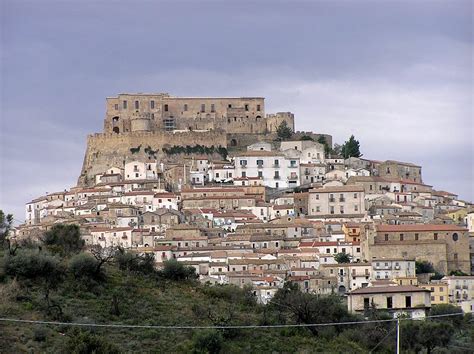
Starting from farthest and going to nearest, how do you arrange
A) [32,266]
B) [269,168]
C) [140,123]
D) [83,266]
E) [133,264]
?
[140,123] < [269,168] < [133,264] < [83,266] < [32,266]

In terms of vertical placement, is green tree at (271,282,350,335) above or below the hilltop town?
below

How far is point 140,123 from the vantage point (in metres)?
92.9

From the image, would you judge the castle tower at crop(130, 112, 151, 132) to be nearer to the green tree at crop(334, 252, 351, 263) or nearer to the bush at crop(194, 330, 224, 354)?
the green tree at crop(334, 252, 351, 263)

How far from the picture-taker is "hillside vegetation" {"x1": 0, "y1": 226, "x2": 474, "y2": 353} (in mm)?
24844

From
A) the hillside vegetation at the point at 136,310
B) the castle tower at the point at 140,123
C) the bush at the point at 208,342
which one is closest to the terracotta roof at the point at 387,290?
the hillside vegetation at the point at 136,310

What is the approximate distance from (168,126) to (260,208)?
1665cm

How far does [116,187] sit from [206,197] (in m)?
6.72

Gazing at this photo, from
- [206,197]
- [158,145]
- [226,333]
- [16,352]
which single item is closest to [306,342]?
[226,333]

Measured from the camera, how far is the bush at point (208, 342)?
25500 mm

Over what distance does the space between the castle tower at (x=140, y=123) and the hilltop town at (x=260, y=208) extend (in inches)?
3.8

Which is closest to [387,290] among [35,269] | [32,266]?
[35,269]

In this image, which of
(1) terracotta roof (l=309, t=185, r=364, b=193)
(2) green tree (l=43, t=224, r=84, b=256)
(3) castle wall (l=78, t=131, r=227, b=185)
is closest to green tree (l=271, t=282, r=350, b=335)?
(2) green tree (l=43, t=224, r=84, b=256)

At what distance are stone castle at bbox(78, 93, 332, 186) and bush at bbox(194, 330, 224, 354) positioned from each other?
210 feet

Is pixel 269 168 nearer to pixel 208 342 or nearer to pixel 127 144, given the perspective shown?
pixel 127 144
